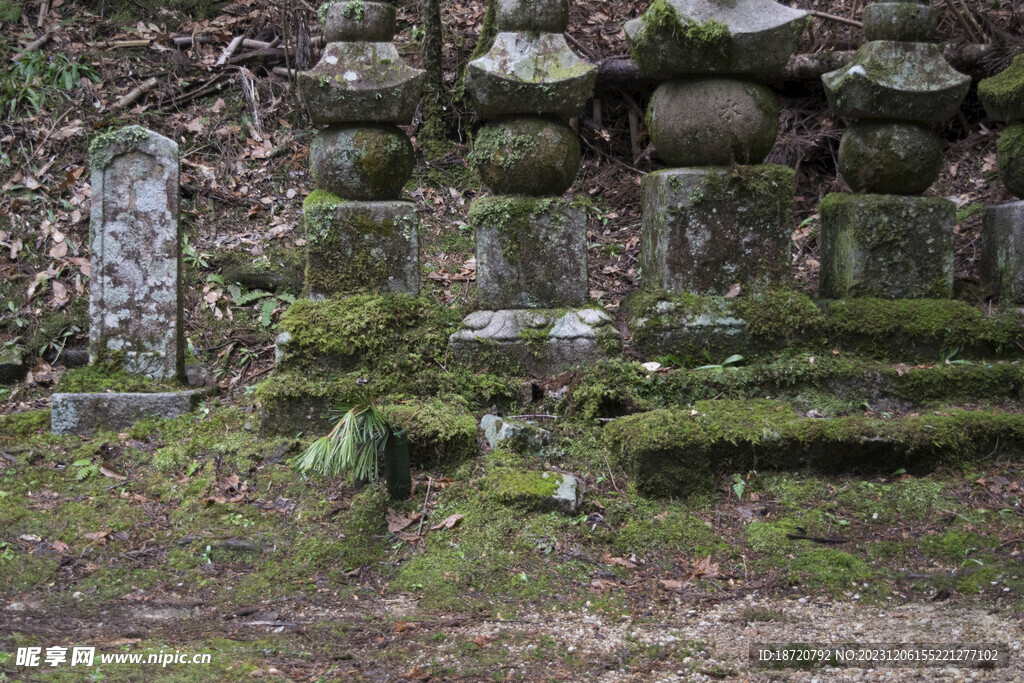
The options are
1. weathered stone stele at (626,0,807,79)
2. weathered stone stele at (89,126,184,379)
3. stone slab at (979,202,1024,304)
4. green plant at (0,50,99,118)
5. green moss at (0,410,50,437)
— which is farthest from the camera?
green plant at (0,50,99,118)

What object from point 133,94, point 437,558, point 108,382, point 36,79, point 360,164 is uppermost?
point 36,79

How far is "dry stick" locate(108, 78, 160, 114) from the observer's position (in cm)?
761

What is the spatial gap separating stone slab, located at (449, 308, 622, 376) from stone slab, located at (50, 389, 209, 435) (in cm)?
182

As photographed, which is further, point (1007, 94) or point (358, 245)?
point (1007, 94)

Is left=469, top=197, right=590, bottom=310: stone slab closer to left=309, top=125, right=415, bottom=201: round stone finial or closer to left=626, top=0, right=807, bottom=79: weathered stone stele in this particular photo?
left=309, top=125, right=415, bottom=201: round stone finial

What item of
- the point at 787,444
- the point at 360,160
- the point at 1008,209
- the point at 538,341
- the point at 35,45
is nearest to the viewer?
the point at 787,444

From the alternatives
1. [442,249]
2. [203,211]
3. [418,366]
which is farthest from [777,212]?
[203,211]

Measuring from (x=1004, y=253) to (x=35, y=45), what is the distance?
846 centimetres

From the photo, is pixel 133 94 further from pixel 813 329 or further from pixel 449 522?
pixel 813 329

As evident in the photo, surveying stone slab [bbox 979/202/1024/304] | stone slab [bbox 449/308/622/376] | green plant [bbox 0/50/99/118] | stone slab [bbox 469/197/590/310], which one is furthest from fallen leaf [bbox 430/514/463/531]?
green plant [bbox 0/50/99/118]

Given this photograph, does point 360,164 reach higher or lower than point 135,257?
higher

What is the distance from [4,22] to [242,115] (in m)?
2.79

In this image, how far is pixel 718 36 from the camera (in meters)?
3.98

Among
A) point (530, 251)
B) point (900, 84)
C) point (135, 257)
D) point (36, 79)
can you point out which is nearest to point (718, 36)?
point (900, 84)
